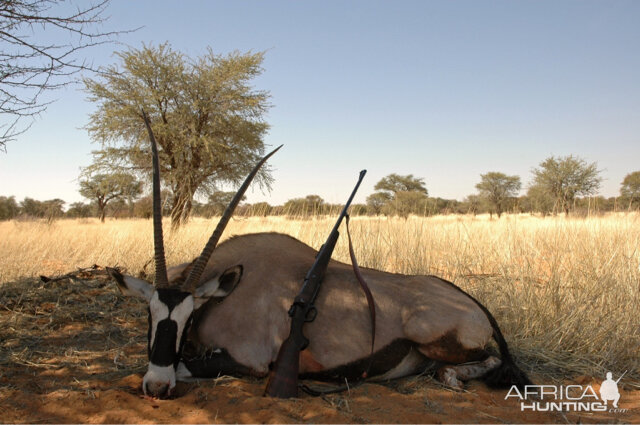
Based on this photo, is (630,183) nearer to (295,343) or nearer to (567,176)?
(567,176)

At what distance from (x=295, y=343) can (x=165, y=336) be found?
2.75 feet

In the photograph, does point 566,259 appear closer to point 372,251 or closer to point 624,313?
point 624,313

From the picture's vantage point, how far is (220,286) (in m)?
3.22

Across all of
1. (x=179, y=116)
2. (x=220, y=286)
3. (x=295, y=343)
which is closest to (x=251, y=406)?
(x=295, y=343)

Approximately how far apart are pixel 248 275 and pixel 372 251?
348 centimetres

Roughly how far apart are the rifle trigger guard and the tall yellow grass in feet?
6.41

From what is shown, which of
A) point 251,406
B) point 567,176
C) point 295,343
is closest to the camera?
point 251,406

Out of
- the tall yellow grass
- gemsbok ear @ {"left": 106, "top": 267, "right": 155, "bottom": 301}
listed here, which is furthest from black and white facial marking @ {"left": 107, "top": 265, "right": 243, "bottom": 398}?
the tall yellow grass

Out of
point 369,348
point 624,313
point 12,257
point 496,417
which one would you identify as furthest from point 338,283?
point 12,257

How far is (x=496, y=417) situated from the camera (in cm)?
268

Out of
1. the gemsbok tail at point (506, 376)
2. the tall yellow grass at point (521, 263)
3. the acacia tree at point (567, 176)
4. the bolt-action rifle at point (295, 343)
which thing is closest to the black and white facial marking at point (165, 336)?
the bolt-action rifle at point (295, 343)

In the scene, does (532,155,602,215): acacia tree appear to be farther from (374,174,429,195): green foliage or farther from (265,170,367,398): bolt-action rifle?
(265,170,367,398): bolt-action rifle

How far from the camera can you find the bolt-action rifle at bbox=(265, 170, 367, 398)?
2.78m

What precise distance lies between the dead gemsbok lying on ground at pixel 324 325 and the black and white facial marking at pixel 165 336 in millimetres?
13
